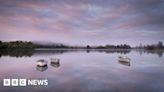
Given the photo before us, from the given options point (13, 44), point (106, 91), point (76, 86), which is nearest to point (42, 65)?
point (76, 86)

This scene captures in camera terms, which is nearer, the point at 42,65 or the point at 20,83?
the point at 20,83

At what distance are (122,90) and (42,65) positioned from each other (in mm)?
7951

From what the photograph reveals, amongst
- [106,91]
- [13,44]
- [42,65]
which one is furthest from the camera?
[13,44]

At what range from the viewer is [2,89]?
23.4 ft

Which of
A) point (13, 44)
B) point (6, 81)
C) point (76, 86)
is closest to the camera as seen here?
point (6, 81)

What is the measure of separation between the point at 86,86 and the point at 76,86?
1.20 ft

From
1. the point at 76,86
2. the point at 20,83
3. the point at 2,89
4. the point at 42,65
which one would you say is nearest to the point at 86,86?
the point at 76,86

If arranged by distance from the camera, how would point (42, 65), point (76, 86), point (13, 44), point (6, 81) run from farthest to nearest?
point (13, 44)
point (42, 65)
point (76, 86)
point (6, 81)

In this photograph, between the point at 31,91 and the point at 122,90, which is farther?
the point at 122,90

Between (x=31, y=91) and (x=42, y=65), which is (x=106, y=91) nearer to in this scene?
(x=31, y=91)

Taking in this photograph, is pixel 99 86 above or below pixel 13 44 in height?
below

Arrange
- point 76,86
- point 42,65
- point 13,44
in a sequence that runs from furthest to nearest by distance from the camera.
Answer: point 13,44 < point 42,65 < point 76,86

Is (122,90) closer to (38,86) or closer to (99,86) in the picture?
(99,86)

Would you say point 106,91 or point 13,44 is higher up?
point 13,44
